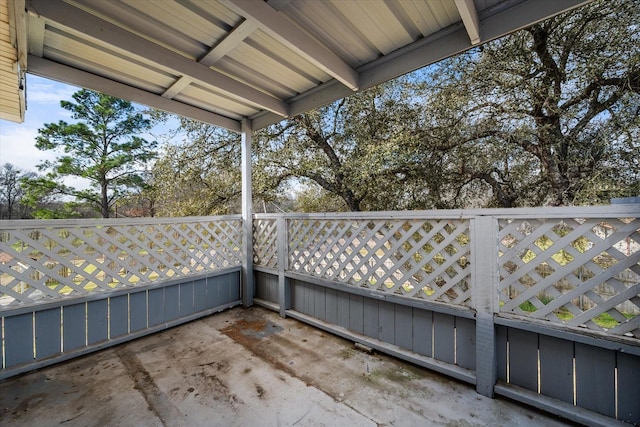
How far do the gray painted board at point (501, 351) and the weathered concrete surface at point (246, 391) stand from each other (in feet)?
0.63

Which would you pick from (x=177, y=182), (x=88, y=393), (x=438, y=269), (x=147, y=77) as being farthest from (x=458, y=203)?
(x=177, y=182)

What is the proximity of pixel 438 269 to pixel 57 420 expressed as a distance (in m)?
2.86

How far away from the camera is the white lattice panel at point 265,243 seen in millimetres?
3604

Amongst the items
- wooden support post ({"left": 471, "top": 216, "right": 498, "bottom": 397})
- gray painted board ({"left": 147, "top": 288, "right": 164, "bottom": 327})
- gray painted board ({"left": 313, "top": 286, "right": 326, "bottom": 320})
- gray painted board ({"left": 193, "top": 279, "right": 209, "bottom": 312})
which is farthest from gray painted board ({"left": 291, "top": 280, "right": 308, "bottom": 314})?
wooden support post ({"left": 471, "top": 216, "right": 498, "bottom": 397})

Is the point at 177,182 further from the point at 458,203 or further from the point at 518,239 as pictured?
the point at 518,239

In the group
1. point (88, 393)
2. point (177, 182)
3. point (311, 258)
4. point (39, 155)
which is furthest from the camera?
point (39, 155)

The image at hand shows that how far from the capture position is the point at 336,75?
7.19 ft

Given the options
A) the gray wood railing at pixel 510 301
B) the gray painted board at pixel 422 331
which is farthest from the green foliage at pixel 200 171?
the gray painted board at pixel 422 331

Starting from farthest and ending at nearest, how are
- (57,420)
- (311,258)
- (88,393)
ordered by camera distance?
(311,258) → (88,393) → (57,420)

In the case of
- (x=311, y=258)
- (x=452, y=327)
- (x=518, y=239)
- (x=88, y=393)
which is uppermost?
(x=518, y=239)

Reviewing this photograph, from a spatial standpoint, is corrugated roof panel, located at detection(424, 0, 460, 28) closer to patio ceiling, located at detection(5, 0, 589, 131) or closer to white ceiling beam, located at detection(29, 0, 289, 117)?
patio ceiling, located at detection(5, 0, 589, 131)

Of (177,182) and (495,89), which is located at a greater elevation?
(495,89)

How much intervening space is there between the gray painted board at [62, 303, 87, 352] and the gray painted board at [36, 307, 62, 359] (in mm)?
35

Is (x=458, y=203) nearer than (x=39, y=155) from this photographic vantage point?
Yes
